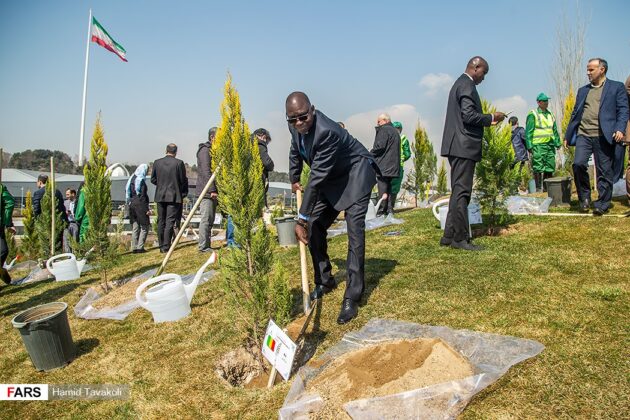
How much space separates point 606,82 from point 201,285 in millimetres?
6931

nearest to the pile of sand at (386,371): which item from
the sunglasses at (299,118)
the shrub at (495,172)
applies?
the sunglasses at (299,118)

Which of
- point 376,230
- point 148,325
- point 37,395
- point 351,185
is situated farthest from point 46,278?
point 351,185

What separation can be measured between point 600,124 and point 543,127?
336cm

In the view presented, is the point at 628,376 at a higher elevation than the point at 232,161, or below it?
below

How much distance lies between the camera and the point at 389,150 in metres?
9.48

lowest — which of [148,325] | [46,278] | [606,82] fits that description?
[46,278]

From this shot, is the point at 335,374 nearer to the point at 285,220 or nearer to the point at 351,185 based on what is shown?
the point at 351,185

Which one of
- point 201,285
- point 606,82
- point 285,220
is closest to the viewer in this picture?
point 201,285

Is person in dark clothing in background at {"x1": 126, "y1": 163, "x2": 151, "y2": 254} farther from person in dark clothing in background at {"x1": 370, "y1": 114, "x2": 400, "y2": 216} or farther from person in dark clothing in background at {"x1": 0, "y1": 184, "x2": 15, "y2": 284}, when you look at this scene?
person in dark clothing in background at {"x1": 370, "y1": 114, "x2": 400, "y2": 216}

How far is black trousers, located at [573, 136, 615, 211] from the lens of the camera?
21.2 ft

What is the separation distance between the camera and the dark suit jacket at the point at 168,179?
898 centimetres

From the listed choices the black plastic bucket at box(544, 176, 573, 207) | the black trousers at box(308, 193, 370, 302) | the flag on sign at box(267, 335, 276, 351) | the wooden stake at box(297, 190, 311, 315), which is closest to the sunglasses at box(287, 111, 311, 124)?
the black trousers at box(308, 193, 370, 302)

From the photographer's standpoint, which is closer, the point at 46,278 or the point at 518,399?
the point at 518,399

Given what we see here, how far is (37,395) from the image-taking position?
3625 millimetres
